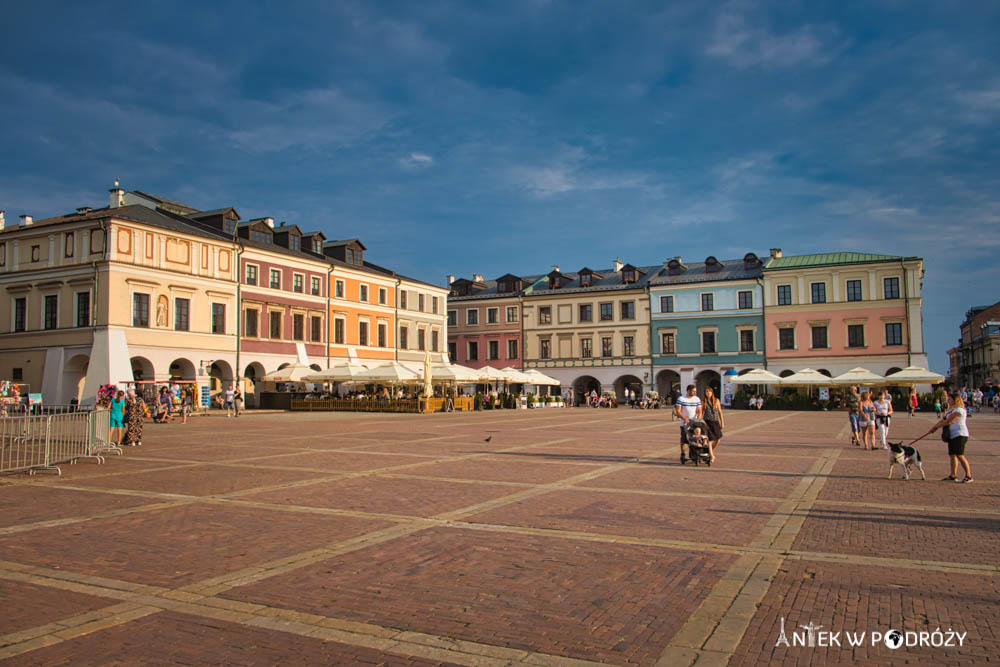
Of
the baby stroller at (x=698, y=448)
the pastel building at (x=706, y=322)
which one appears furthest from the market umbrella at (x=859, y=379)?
the baby stroller at (x=698, y=448)

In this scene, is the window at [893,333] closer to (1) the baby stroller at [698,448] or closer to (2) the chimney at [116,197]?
(1) the baby stroller at [698,448]

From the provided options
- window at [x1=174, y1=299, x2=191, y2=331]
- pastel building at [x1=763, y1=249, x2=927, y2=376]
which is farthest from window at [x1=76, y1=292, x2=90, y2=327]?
pastel building at [x1=763, y1=249, x2=927, y2=376]

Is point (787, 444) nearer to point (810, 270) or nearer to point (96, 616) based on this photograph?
point (96, 616)

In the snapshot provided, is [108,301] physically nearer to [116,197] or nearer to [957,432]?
[116,197]

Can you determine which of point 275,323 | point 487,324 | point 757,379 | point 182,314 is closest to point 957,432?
point 757,379

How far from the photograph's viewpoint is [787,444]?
1973cm

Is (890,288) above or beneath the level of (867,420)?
above

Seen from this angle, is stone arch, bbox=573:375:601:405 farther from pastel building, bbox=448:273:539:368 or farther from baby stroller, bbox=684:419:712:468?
baby stroller, bbox=684:419:712:468

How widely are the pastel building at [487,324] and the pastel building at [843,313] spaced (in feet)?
73.3

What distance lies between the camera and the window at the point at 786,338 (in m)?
58.2

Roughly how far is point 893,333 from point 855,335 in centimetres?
254

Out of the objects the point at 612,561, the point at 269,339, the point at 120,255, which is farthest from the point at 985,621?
the point at 269,339

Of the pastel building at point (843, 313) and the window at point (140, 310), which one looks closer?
the window at point (140, 310)

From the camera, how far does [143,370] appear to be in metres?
41.5
